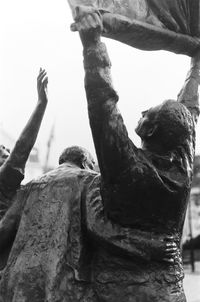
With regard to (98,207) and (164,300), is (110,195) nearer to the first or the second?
(98,207)

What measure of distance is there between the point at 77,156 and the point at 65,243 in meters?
0.63

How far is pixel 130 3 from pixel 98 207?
1.13 meters

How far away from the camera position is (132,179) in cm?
221

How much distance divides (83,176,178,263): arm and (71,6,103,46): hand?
0.77 metres

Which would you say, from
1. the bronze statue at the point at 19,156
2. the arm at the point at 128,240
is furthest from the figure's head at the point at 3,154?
the arm at the point at 128,240

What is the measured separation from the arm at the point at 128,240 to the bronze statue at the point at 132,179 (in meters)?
0.03

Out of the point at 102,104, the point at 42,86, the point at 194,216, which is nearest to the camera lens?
the point at 102,104

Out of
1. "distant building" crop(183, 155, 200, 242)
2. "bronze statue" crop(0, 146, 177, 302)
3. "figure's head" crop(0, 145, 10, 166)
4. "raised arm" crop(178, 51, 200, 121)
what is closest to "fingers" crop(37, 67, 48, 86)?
"figure's head" crop(0, 145, 10, 166)

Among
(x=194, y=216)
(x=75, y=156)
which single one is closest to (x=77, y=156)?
(x=75, y=156)

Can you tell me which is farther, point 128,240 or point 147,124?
point 147,124

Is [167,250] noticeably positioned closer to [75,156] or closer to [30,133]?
[75,156]

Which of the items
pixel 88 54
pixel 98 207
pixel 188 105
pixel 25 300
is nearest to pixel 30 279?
pixel 25 300

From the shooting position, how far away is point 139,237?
2230 mm

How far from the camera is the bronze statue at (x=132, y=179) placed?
85.5 inches
